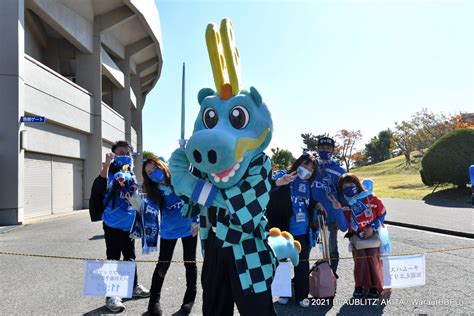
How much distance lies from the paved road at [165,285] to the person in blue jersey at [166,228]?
33cm

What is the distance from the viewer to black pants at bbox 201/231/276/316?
2.47 m

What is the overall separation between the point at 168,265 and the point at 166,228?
381 millimetres

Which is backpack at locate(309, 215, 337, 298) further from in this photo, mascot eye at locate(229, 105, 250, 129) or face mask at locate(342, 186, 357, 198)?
mascot eye at locate(229, 105, 250, 129)

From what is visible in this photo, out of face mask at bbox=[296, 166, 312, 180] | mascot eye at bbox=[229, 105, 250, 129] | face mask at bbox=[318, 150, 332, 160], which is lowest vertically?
face mask at bbox=[296, 166, 312, 180]

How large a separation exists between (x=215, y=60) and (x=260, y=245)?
1.33 meters

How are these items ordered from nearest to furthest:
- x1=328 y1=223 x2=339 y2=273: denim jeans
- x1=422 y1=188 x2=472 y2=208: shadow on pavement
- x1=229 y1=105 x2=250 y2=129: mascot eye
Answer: x1=229 y1=105 x2=250 y2=129: mascot eye < x1=328 y1=223 x2=339 y2=273: denim jeans < x1=422 y1=188 x2=472 y2=208: shadow on pavement

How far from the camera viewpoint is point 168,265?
150 inches

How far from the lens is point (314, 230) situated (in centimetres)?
428

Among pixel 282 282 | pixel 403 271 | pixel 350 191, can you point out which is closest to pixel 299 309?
pixel 282 282

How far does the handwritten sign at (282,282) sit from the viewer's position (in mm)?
3145

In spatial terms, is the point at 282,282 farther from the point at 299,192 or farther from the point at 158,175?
the point at 158,175

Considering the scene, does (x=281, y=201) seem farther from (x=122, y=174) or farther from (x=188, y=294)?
(x=122, y=174)

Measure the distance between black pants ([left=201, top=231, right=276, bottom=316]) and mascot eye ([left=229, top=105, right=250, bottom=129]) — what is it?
2.63 feet

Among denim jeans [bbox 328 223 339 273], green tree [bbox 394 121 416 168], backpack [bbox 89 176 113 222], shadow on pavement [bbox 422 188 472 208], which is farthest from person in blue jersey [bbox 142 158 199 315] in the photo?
green tree [bbox 394 121 416 168]
